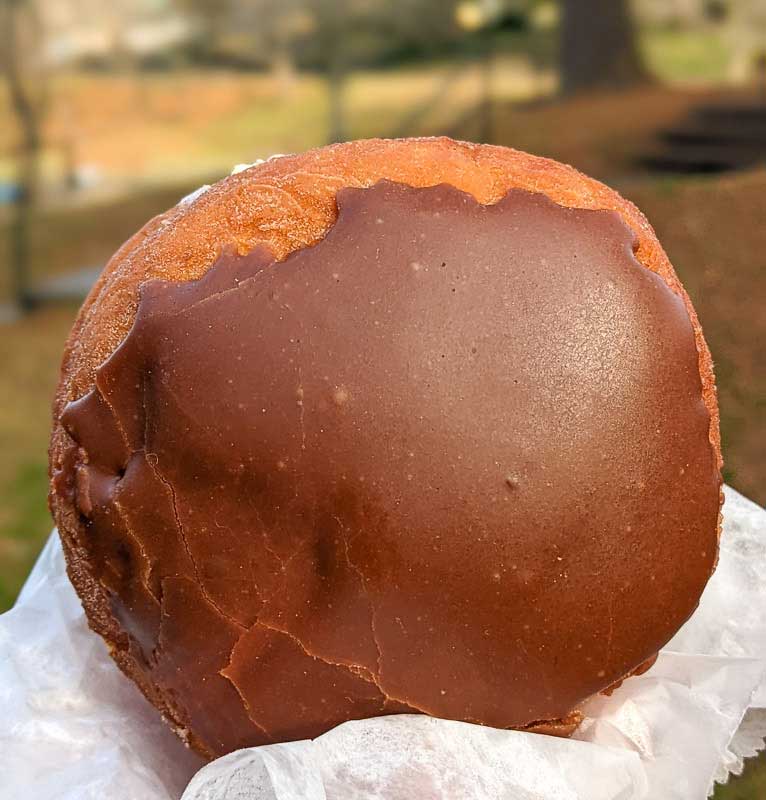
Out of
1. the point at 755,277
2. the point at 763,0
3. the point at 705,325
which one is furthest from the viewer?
the point at 763,0

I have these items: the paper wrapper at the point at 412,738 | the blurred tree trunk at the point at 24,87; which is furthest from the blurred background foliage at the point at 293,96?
the paper wrapper at the point at 412,738

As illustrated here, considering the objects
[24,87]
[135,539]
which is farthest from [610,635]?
[24,87]

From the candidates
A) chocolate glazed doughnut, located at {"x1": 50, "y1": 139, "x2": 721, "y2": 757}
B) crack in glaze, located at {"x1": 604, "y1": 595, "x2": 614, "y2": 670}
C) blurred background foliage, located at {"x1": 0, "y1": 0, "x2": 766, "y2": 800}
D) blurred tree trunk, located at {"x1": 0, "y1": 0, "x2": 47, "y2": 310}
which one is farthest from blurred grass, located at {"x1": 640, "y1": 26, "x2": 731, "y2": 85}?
crack in glaze, located at {"x1": 604, "y1": 595, "x2": 614, "y2": 670}

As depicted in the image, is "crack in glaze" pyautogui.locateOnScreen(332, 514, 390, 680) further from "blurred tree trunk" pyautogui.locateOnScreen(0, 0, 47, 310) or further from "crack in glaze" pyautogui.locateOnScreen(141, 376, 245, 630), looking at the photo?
"blurred tree trunk" pyautogui.locateOnScreen(0, 0, 47, 310)

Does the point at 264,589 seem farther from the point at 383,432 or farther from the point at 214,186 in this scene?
the point at 214,186

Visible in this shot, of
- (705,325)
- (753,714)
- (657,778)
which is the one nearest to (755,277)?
(705,325)

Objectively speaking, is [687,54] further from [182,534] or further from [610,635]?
[182,534]
